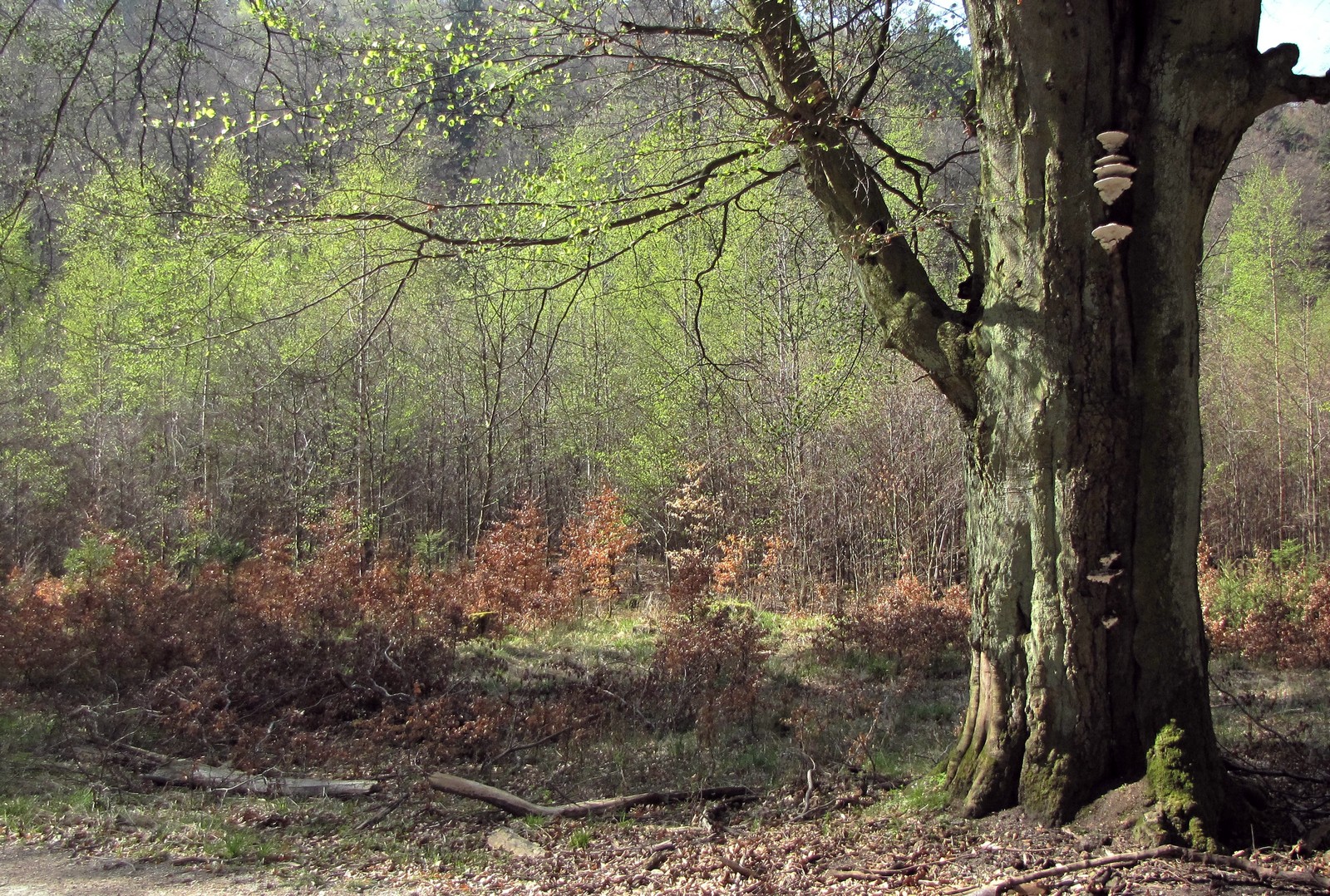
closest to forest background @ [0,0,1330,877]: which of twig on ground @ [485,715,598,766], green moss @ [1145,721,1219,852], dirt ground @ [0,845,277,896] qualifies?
twig on ground @ [485,715,598,766]

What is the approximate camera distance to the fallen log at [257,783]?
6.28m

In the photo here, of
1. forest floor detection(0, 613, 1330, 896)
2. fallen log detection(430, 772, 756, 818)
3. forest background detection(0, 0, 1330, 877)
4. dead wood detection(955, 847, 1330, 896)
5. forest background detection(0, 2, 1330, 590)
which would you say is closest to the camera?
dead wood detection(955, 847, 1330, 896)

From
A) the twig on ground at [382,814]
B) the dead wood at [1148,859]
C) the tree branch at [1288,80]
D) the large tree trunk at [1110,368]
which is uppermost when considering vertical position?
the tree branch at [1288,80]

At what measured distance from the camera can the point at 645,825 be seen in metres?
5.32

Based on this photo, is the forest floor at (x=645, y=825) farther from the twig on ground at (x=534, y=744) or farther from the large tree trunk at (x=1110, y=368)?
the large tree trunk at (x=1110, y=368)

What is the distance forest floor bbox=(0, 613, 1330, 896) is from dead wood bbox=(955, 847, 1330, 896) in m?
0.02

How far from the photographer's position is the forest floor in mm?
3949

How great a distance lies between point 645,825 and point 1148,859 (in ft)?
8.63

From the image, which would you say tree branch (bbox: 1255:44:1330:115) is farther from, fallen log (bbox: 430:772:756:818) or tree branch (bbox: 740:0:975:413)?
fallen log (bbox: 430:772:756:818)

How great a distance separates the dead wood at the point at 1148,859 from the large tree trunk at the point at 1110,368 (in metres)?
0.35

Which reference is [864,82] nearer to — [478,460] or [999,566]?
[999,566]

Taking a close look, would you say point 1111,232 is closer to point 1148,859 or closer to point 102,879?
point 1148,859

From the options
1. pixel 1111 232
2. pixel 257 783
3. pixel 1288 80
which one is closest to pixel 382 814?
pixel 257 783

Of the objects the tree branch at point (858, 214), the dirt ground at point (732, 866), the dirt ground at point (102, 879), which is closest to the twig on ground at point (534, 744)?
the dirt ground at point (732, 866)
